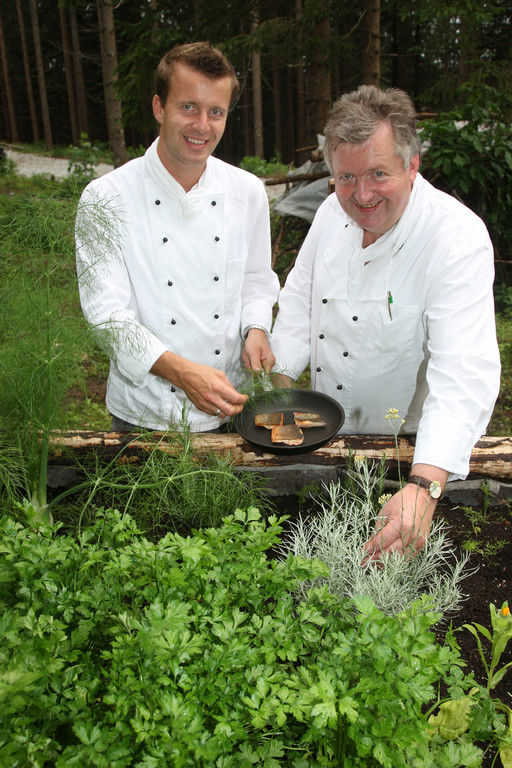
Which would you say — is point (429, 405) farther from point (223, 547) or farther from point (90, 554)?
point (90, 554)

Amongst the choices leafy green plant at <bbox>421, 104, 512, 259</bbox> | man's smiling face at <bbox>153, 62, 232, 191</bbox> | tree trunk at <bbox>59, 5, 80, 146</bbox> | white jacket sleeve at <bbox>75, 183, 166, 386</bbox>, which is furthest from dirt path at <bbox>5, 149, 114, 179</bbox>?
white jacket sleeve at <bbox>75, 183, 166, 386</bbox>

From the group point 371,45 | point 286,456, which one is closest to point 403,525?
point 286,456

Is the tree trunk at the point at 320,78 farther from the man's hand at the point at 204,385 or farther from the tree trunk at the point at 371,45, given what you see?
the man's hand at the point at 204,385

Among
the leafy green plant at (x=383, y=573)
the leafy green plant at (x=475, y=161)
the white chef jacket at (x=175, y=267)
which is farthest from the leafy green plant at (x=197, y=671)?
the leafy green plant at (x=475, y=161)

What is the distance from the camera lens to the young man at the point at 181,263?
2.14 m

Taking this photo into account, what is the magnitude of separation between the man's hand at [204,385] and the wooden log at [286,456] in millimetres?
146

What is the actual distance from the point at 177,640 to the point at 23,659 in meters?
0.26

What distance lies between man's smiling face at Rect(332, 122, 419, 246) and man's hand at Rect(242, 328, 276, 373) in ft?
2.39

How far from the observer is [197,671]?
103 cm

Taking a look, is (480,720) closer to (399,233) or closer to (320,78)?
(399,233)

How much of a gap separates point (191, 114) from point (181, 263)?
23.0 inches

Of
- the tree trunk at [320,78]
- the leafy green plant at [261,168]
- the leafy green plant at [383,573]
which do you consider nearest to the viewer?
the leafy green plant at [383,573]

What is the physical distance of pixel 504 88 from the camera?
6820mm

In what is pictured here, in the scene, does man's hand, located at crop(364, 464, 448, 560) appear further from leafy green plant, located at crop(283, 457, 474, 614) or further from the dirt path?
the dirt path
